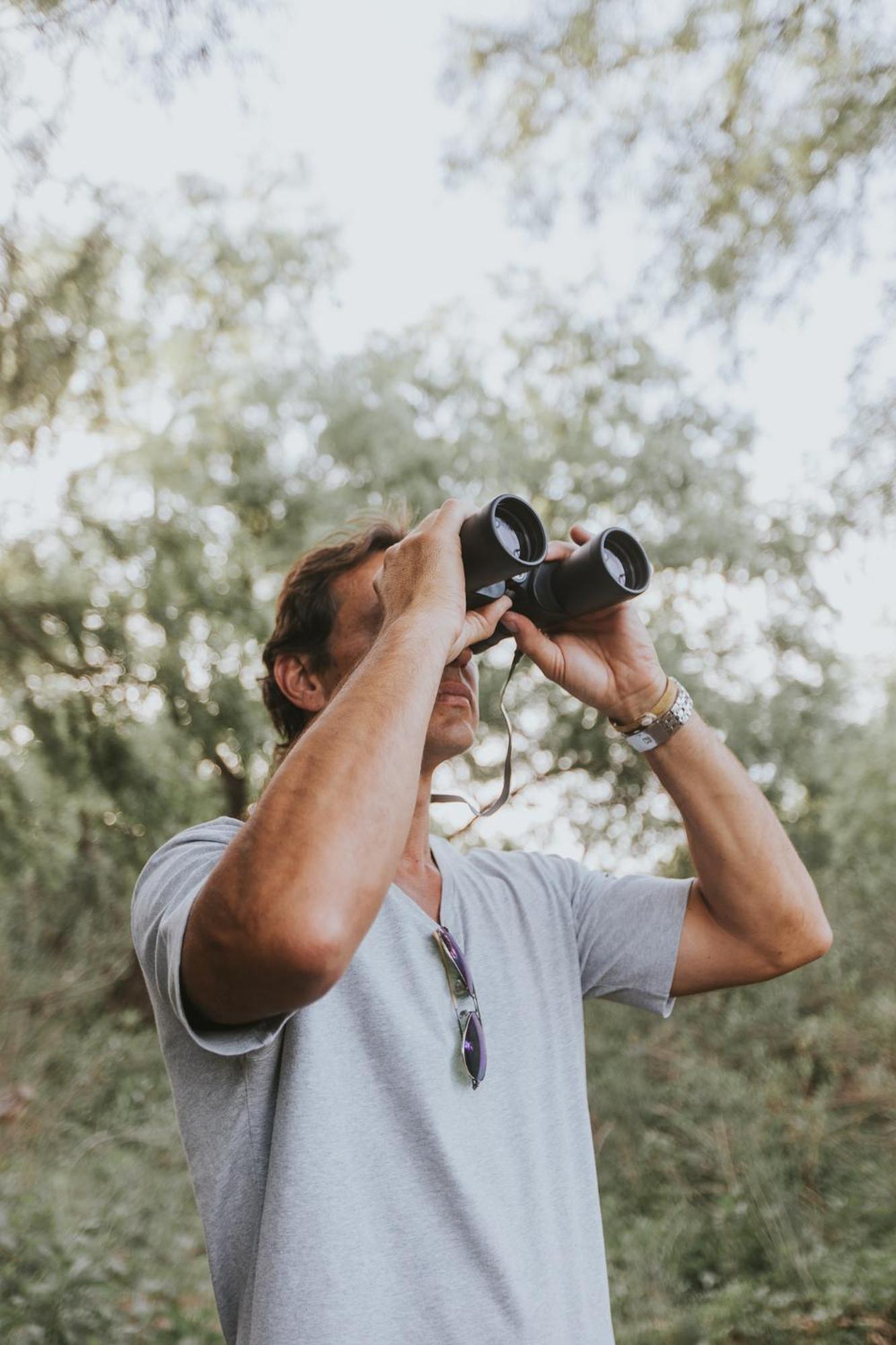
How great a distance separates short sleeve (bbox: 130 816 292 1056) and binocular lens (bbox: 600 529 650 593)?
2.00 ft

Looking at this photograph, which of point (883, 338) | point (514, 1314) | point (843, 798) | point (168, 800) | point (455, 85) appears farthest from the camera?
point (843, 798)

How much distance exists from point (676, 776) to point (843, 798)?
484cm

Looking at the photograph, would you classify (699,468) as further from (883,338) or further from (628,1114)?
(628,1114)

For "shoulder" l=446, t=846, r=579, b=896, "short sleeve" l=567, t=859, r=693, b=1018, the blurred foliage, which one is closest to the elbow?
"short sleeve" l=567, t=859, r=693, b=1018

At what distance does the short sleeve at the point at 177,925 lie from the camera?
2.78ft

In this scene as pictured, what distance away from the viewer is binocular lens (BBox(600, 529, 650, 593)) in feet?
4.49

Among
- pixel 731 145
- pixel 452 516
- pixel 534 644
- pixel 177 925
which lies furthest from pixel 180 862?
pixel 731 145

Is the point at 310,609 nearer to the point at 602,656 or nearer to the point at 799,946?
the point at 602,656

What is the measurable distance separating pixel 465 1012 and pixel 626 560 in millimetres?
649

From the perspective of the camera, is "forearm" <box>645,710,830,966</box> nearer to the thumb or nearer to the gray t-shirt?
the thumb

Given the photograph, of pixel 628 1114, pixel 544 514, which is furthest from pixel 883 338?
pixel 628 1114

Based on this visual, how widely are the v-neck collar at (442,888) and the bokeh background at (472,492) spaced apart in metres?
0.29

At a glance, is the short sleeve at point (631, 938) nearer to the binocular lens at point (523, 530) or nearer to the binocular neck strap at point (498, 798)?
the binocular neck strap at point (498, 798)

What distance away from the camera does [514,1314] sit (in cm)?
94
